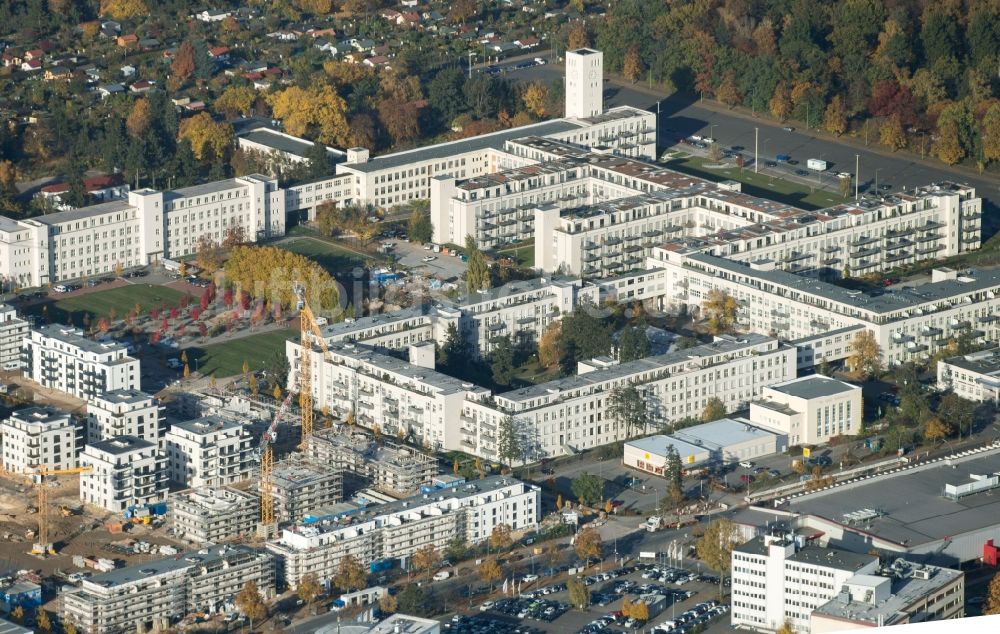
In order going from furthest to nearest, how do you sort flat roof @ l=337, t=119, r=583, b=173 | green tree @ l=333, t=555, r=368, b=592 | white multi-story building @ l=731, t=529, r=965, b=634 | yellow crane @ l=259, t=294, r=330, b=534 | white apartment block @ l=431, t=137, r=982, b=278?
1. flat roof @ l=337, t=119, r=583, b=173
2. white apartment block @ l=431, t=137, r=982, b=278
3. yellow crane @ l=259, t=294, r=330, b=534
4. green tree @ l=333, t=555, r=368, b=592
5. white multi-story building @ l=731, t=529, r=965, b=634

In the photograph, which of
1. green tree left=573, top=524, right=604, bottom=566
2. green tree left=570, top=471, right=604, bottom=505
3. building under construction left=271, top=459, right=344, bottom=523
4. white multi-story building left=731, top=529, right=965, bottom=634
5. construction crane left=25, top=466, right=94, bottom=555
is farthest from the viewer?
green tree left=570, top=471, right=604, bottom=505

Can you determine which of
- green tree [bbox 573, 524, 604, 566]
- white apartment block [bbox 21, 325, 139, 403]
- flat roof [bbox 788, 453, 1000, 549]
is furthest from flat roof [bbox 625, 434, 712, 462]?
white apartment block [bbox 21, 325, 139, 403]

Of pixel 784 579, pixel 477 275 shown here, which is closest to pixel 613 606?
pixel 784 579

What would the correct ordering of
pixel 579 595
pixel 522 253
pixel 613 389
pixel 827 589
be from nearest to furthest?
1. pixel 827 589
2. pixel 579 595
3. pixel 613 389
4. pixel 522 253

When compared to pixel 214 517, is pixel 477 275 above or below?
above

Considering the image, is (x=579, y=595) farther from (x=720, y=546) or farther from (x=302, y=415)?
(x=302, y=415)

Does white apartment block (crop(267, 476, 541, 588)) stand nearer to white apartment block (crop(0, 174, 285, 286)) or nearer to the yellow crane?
the yellow crane
